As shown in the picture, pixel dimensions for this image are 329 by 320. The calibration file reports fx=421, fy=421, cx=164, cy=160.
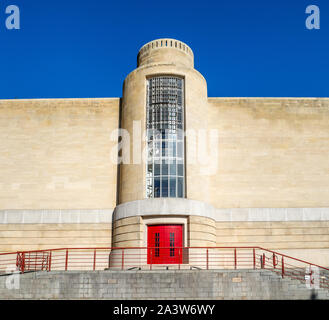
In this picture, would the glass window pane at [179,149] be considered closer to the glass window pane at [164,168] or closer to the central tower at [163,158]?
the central tower at [163,158]

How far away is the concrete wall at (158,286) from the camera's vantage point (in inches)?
632

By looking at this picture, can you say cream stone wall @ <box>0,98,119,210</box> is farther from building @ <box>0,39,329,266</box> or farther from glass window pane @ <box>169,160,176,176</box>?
glass window pane @ <box>169,160,176,176</box>

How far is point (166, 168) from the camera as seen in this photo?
73.9ft

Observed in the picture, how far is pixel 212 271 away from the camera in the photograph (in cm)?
1648

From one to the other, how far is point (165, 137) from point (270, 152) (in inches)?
257

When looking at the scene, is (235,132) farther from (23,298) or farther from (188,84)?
(23,298)

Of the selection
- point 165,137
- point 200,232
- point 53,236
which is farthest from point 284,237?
point 53,236

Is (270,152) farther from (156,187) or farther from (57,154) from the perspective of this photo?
(57,154)

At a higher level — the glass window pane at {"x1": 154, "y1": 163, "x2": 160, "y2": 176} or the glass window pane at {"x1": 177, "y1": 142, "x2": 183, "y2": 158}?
the glass window pane at {"x1": 177, "y1": 142, "x2": 183, "y2": 158}

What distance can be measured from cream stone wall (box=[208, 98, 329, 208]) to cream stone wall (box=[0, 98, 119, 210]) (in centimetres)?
632

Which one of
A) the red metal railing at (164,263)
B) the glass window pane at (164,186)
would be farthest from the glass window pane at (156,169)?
the red metal railing at (164,263)

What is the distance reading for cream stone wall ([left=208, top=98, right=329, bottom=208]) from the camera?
79.2 feet

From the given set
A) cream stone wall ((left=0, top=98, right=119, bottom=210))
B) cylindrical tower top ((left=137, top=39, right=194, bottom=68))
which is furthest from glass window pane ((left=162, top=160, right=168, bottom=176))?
cylindrical tower top ((left=137, top=39, right=194, bottom=68))
